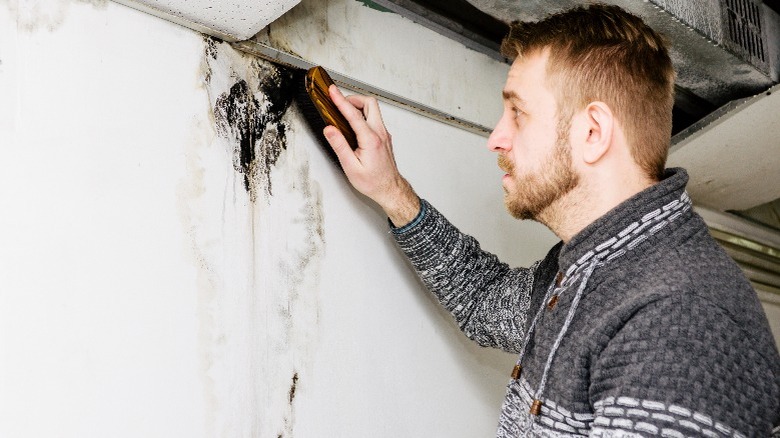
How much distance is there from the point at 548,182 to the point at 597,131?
0.40 ft

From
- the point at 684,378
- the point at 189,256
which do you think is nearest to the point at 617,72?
the point at 684,378

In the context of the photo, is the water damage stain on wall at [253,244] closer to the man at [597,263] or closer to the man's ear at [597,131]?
the man at [597,263]

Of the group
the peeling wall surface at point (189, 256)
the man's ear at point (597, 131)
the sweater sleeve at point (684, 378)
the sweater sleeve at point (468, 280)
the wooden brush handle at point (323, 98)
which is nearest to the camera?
the sweater sleeve at point (684, 378)

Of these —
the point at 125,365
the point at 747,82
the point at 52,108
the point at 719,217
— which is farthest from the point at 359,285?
the point at 719,217

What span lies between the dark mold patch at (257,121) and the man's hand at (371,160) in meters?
0.11

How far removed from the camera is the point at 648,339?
3.12ft

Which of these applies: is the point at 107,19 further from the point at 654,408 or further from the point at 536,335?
the point at 654,408

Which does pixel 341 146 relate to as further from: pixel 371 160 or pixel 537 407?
pixel 537 407

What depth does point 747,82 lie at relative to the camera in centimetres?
201

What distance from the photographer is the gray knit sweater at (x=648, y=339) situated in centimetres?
90

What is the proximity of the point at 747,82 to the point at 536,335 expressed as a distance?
1.24 metres

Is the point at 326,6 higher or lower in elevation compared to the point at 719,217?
higher

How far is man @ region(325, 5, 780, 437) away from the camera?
923mm

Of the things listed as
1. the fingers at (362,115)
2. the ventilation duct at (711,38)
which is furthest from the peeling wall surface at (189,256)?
the ventilation duct at (711,38)
